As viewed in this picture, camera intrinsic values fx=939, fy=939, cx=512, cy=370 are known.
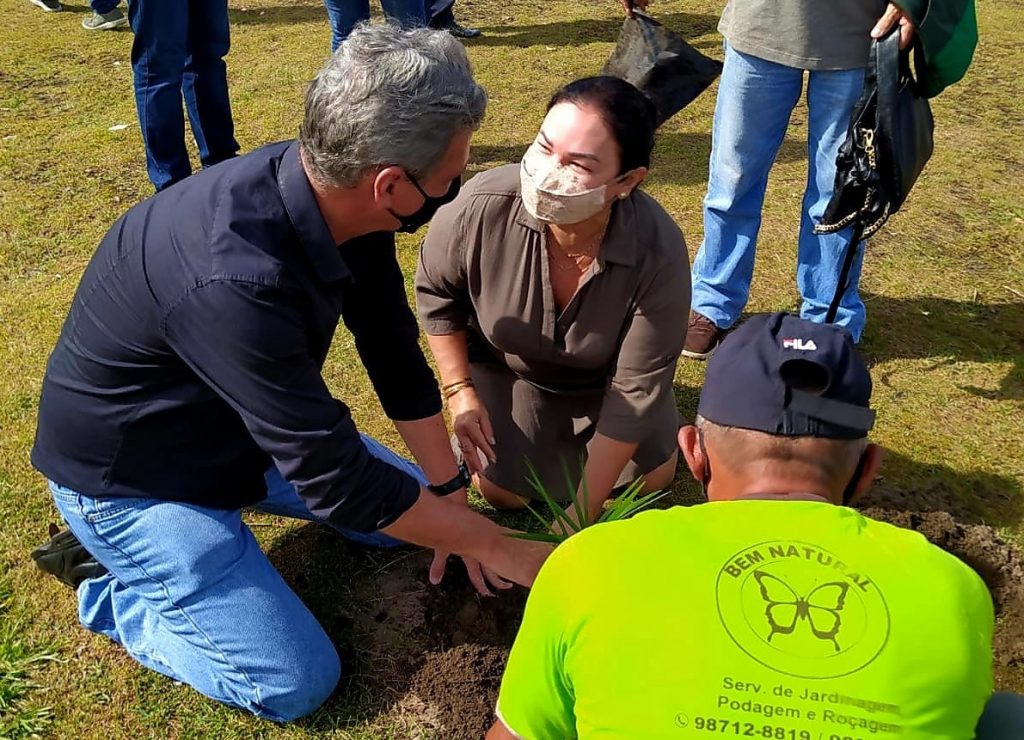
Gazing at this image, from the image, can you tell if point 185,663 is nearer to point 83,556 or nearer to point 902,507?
point 83,556

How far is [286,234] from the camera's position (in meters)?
2.00

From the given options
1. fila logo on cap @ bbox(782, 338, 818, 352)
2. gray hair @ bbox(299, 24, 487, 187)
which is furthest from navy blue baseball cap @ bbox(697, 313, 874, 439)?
gray hair @ bbox(299, 24, 487, 187)

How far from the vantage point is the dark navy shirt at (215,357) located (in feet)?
6.41

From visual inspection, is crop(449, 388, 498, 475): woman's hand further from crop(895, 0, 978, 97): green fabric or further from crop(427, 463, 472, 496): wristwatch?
crop(895, 0, 978, 97): green fabric

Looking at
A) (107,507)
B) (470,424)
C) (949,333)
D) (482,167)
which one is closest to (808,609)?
(470,424)

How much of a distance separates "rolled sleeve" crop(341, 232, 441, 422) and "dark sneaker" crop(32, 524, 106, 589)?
953 millimetres

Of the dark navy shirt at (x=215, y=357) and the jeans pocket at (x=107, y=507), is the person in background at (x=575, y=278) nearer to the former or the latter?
the dark navy shirt at (x=215, y=357)

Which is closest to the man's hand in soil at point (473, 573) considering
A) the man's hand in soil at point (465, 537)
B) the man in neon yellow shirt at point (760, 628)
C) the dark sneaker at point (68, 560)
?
Answer: the man's hand in soil at point (465, 537)

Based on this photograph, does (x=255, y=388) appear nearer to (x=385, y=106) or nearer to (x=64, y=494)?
(x=385, y=106)

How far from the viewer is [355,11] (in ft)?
17.8

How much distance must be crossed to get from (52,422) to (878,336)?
3221mm

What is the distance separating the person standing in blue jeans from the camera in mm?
3262

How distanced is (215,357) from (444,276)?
0.98 metres

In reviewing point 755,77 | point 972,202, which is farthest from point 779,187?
point 755,77
